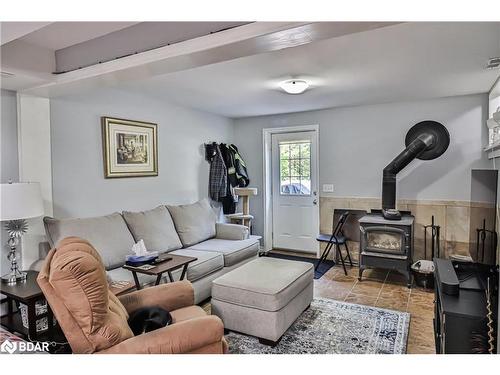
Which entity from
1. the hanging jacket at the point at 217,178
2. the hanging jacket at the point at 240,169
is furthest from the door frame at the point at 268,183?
the hanging jacket at the point at 217,178

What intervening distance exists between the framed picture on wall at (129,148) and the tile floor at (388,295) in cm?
173

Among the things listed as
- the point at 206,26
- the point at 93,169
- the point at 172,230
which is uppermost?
the point at 206,26

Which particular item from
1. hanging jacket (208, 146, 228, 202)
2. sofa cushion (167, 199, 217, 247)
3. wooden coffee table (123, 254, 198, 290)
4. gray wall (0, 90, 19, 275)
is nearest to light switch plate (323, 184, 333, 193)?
hanging jacket (208, 146, 228, 202)

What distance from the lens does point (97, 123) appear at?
11.4ft

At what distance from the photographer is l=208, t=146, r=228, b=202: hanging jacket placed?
510 cm

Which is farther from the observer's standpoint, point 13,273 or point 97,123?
point 97,123

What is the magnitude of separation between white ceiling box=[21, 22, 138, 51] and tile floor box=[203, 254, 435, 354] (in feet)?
8.37

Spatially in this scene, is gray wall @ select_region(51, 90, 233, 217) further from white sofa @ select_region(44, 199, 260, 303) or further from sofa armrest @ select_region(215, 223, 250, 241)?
sofa armrest @ select_region(215, 223, 250, 241)

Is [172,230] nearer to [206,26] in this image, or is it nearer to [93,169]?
[93,169]

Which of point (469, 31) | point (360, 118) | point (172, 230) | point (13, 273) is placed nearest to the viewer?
point (469, 31)

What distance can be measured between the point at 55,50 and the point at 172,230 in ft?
6.78

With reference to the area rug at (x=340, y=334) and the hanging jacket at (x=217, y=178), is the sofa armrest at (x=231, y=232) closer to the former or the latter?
the hanging jacket at (x=217, y=178)

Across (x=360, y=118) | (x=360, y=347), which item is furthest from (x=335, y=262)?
(x=360, y=347)

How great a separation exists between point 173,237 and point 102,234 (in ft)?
2.83
